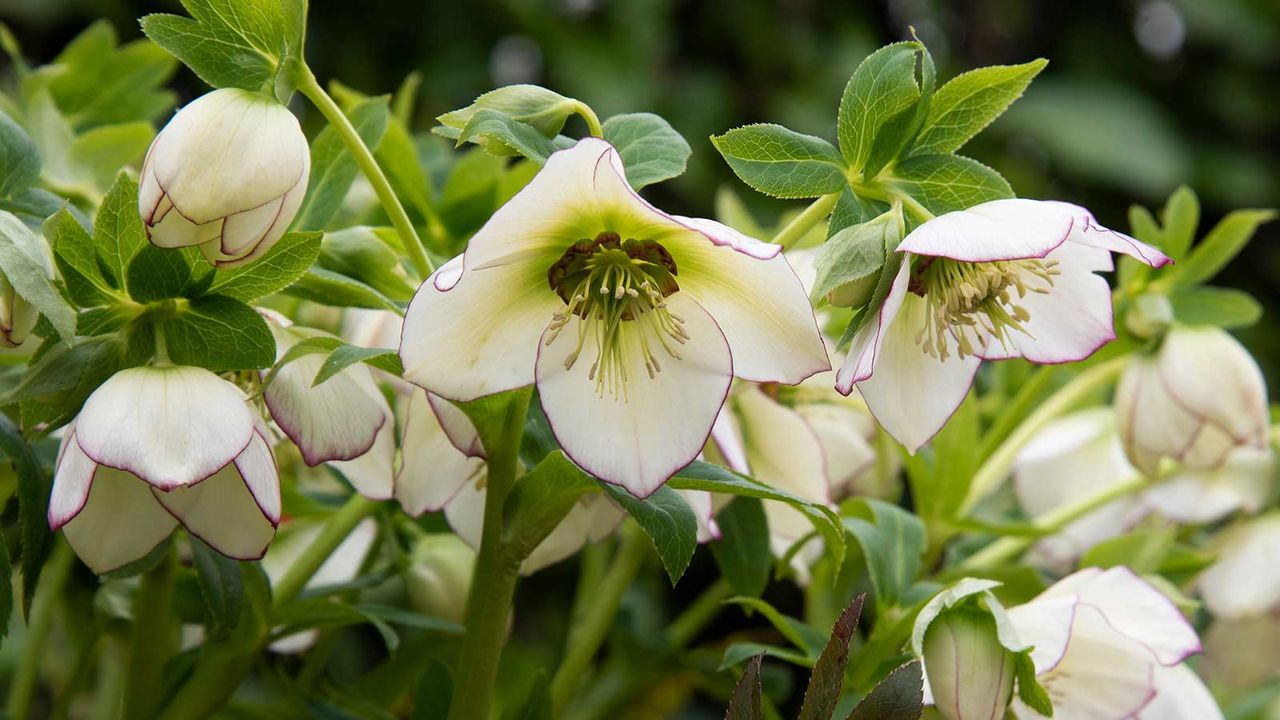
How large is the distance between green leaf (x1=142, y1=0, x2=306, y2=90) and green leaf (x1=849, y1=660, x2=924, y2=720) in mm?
256

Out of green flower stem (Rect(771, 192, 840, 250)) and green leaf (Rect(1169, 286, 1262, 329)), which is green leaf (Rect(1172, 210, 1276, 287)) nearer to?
green leaf (Rect(1169, 286, 1262, 329))

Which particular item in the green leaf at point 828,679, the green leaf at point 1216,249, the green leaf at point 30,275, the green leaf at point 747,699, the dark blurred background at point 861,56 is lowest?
the dark blurred background at point 861,56

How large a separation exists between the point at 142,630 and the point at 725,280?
278 millimetres

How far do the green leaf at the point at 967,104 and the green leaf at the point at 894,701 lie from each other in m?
0.17

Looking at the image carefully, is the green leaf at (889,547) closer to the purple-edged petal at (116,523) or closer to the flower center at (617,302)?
the flower center at (617,302)

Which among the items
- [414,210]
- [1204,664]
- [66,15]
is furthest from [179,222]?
[66,15]

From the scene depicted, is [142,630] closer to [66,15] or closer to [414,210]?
[414,210]

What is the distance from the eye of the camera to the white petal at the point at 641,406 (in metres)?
0.38

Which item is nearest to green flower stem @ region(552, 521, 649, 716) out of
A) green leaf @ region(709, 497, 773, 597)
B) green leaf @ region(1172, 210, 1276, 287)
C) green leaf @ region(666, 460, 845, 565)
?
green leaf @ region(709, 497, 773, 597)

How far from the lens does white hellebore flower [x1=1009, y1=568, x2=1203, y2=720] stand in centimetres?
45

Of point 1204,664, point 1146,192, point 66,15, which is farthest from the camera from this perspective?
point 1146,192

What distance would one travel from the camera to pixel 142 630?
20.3 inches

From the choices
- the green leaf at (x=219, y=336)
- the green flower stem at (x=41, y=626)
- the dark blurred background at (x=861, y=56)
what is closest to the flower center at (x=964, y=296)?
the green leaf at (x=219, y=336)

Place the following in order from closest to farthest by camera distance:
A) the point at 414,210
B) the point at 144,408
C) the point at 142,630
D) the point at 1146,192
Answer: the point at 144,408 → the point at 142,630 → the point at 414,210 → the point at 1146,192
